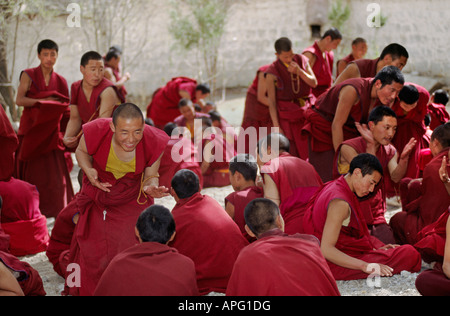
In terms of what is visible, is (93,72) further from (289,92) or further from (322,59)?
(322,59)

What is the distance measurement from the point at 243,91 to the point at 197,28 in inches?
60.8

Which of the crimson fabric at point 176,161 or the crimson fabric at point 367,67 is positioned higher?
the crimson fabric at point 367,67

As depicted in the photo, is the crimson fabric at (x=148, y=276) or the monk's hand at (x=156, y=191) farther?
the monk's hand at (x=156, y=191)

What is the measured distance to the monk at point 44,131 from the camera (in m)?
4.96

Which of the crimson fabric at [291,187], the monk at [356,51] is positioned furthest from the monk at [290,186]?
the monk at [356,51]

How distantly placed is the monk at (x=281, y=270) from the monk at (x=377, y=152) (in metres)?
1.51

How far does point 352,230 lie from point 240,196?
79 centimetres

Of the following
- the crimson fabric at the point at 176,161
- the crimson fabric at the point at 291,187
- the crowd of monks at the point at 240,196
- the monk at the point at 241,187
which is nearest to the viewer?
the crowd of monks at the point at 240,196

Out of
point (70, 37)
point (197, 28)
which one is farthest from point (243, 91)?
point (70, 37)

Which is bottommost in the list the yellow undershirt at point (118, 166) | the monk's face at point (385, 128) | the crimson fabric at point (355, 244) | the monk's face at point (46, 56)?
the crimson fabric at point (355, 244)

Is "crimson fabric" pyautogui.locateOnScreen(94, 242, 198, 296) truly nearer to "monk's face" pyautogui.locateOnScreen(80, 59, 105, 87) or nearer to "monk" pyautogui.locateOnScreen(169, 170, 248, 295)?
"monk" pyautogui.locateOnScreen(169, 170, 248, 295)

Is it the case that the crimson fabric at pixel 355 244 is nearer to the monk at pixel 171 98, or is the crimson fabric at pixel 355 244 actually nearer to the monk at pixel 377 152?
the monk at pixel 377 152

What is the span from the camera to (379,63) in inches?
191

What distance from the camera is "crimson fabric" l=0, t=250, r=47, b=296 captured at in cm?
295
